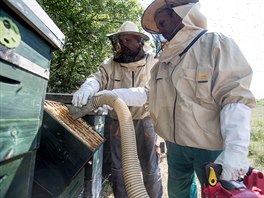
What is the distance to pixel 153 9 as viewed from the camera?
2285 millimetres

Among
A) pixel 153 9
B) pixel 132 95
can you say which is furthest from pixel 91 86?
pixel 153 9

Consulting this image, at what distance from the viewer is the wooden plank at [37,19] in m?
1.05

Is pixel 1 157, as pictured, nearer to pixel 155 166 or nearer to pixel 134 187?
pixel 134 187

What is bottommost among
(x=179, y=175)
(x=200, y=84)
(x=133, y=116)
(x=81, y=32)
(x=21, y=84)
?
(x=179, y=175)

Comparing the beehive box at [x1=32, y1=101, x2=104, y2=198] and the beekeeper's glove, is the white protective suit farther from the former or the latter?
the beehive box at [x1=32, y1=101, x2=104, y2=198]

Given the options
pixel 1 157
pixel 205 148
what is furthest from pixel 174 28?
pixel 1 157

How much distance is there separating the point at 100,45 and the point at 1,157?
253 inches

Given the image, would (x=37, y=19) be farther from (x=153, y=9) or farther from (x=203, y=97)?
(x=153, y=9)

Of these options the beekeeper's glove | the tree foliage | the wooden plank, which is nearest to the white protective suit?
the beekeeper's glove

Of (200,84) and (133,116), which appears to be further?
(133,116)

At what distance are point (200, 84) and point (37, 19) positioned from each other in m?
1.02

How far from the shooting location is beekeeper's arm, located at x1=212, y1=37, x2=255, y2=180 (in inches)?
56.6

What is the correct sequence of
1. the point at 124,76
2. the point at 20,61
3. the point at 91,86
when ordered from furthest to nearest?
the point at 124,76, the point at 91,86, the point at 20,61

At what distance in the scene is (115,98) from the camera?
2064 mm
